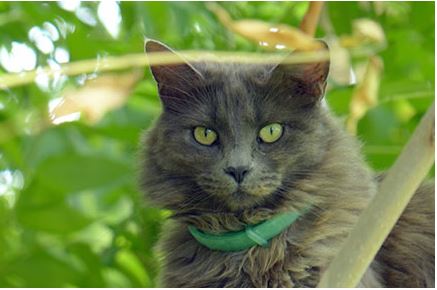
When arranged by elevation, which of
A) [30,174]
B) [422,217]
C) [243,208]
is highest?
[30,174]

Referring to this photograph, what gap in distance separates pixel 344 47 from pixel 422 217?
4.74 feet

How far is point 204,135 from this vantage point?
221 centimetres

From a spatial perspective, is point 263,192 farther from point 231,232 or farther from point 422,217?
point 422,217

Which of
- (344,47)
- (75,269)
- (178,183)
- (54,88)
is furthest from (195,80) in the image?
(344,47)

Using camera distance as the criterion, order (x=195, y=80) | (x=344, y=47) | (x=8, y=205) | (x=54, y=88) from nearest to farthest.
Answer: (x=344, y=47) → (x=195, y=80) → (x=54, y=88) → (x=8, y=205)

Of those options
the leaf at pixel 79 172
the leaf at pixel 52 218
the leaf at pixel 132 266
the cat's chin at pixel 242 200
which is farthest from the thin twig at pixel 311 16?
the leaf at pixel 132 266

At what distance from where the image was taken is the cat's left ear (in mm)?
2111

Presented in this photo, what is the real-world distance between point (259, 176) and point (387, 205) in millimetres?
1007

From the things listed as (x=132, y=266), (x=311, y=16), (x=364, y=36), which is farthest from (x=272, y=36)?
(x=132, y=266)

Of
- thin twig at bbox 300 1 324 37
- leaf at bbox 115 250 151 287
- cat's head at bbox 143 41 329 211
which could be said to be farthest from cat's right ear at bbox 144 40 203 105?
leaf at bbox 115 250 151 287

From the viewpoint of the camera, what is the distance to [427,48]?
2918 millimetres

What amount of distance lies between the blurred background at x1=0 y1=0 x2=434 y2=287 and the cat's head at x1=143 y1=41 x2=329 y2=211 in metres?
0.23

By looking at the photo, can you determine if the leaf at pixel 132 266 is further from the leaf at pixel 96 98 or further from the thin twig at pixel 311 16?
the leaf at pixel 96 98

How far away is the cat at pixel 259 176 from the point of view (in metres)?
2.14
